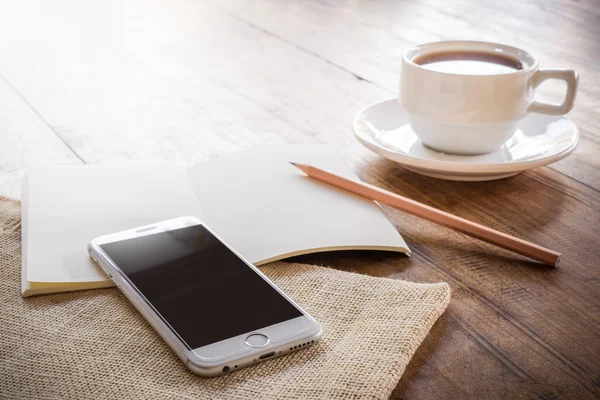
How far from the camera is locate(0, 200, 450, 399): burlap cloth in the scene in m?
0.50

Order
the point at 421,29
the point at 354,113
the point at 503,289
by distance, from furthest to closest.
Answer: the point at 421,29
the point at 354,113
the point at 503,289

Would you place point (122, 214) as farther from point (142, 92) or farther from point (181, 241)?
point (142, 92)

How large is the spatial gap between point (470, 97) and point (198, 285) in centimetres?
40

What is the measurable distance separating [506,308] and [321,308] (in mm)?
159

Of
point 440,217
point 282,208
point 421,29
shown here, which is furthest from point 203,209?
point 421,29

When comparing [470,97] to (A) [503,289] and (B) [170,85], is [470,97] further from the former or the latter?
(B) [170,85]

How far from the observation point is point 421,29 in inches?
57.6

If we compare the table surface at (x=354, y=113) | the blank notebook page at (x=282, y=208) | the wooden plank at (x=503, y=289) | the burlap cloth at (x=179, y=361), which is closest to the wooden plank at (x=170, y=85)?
the table surface at (x=354, y=113)

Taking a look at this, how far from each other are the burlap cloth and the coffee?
0.33 m

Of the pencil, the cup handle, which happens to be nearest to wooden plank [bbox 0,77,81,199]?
the pencil

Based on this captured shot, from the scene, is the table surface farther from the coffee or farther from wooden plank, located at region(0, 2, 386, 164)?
the coffee

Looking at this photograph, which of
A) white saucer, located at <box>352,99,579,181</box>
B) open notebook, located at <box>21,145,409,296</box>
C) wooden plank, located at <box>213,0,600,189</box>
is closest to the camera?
open notebook, located at <box>21,145,409,296</box>

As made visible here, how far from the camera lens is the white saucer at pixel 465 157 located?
32.2 inches

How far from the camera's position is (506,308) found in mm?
620
